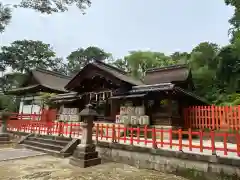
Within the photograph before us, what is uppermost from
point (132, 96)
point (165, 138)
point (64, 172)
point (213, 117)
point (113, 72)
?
point (113, 72)

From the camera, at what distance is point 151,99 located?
12945 millimetres

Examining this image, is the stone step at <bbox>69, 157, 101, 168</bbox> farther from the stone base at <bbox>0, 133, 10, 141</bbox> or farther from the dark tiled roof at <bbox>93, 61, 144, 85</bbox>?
the stone base at <bbox>0, 133, 10, 141</bbox>

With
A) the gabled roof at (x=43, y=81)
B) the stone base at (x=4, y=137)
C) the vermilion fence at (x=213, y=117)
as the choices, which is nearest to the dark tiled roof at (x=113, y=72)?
the vermilion fence at (x=213, y=117)

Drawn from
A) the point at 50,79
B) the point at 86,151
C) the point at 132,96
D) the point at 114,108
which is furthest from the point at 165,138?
the point at 50,79

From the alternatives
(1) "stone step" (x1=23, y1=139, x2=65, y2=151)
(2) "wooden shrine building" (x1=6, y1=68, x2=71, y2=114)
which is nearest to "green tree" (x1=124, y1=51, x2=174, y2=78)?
(2) "wooden shrine building" (x1=6, y1=68, x2=71, y2=114)

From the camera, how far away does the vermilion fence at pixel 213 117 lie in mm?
11711

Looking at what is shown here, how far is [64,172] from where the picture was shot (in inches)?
270

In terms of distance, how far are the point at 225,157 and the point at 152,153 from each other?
2657 mm

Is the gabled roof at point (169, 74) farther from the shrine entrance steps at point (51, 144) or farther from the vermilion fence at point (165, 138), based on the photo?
the shrine entrance steps at point (51, 144)

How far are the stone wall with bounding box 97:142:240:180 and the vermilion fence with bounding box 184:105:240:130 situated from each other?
6385 mm

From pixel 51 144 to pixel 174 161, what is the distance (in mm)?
6890

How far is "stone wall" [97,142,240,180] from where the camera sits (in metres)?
6.01

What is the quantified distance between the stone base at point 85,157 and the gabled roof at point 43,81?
1679cm

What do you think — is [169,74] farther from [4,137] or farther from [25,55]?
[25,55]
